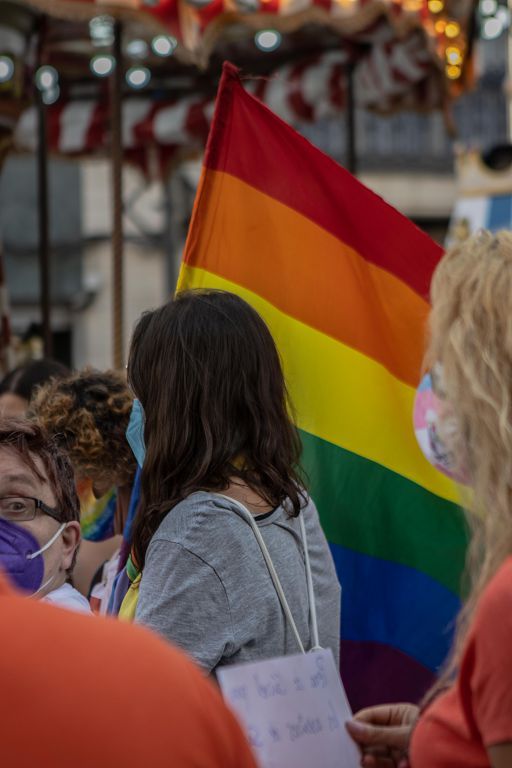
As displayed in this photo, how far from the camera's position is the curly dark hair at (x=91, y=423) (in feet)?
10.2

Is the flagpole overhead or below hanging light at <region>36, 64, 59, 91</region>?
below

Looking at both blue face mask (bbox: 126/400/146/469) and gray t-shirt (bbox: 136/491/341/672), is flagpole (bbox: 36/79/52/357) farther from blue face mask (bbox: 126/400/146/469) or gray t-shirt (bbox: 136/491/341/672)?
gray t-shirt (bbox: 136/491/341/672)

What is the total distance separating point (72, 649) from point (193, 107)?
23.4 ft

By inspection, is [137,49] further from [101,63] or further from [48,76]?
[48,76]

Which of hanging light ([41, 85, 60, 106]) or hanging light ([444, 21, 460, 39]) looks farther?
hanging light ([41, 85, 60, 106])

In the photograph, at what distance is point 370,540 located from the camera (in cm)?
306

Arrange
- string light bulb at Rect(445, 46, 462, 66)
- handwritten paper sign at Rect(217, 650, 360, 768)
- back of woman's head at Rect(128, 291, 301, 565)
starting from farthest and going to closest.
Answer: string light bulb at Rect(445, 46, 462, 66), back of woman's head at Rect(128, 291, 301, 565), handwritten paper sign at Rect(217, 650, 360, 768)

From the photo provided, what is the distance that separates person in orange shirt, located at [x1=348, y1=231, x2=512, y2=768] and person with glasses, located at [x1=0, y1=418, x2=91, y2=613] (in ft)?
2.94

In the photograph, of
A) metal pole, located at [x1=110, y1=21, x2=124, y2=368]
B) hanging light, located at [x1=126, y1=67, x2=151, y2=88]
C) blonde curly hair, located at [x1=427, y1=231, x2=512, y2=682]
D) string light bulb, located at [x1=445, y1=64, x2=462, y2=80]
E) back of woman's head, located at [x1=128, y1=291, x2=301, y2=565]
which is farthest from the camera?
hanging light, located at [x1=126, y1=67, x2=151, y2=88]

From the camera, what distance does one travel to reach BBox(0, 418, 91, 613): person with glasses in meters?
2.34

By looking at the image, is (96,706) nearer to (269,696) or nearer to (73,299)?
(269,696)

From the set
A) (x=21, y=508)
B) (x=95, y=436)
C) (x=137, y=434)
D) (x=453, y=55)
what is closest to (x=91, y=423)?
(x=95, y=436)

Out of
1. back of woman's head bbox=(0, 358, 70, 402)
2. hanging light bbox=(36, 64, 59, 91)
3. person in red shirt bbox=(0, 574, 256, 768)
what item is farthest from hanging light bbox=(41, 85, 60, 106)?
person in red shirt bbox=(0, 574, 256, 768)

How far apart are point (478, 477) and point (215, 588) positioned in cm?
71
